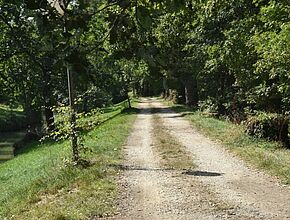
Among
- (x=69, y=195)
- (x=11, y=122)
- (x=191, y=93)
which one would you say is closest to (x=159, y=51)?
(x=69, y=195)

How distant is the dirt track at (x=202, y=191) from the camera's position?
7.71 metres

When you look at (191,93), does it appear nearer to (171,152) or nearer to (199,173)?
(171,152)

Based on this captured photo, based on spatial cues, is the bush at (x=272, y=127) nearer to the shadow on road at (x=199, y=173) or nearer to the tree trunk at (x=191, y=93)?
the shadow on road at (x=199, y=173)

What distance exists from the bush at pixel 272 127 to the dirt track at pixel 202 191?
8.63 feet

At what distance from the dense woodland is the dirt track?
2286 mm

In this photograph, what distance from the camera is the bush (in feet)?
51.4

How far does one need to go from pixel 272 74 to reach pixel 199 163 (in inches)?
184

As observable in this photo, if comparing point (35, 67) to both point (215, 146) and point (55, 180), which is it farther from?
point (55, 180)

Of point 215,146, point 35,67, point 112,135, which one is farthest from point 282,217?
point 35,67

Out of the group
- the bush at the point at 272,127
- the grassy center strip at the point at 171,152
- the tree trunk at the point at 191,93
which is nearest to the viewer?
the grassy center strip at the point at 171,152

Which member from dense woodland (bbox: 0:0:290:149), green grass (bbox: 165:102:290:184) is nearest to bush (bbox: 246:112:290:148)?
dense woodland (bbox: 0:0:290:149)

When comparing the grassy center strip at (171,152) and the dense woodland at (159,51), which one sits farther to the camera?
the grassy center strip at (171,152)

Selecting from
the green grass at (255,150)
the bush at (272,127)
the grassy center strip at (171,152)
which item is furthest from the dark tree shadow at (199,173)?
the bush at (272,127)

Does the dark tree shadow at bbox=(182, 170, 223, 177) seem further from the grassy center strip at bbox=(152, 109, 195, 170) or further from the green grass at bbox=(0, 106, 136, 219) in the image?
the green grass at bbox=(0, 106, 136, 219)
